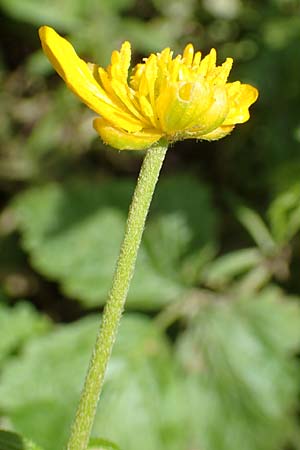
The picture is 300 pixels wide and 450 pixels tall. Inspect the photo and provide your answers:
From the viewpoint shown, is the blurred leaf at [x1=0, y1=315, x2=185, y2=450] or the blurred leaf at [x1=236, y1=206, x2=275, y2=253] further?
the blurred leaf at [x1=236, y1=206, x2=275, y2=253]

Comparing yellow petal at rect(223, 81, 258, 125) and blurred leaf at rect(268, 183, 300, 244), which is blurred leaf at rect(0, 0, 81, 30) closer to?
blurred leaf at rect(268, 183, 300, 244)

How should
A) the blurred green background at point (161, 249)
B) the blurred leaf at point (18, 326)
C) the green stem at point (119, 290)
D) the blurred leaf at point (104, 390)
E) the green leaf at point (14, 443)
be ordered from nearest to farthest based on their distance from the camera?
the green stem at point (119, 290) → the green leaf at point (14, 443) → the blurred leaf at point (104, 390) → the blurred green background at point (161, 249) → the blurred leaf at point (18, 326)

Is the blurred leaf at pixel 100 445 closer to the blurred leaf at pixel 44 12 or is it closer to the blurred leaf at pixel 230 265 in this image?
the blurred leaf at pixel 230 265

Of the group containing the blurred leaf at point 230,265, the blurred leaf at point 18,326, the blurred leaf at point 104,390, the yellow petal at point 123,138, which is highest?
the blurred leaf at point 230,265

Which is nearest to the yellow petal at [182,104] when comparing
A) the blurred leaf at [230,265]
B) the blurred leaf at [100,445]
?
the blurred leaf at [100,445]

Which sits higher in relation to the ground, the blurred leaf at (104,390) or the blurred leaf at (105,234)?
the blurred leaf at (105,234)

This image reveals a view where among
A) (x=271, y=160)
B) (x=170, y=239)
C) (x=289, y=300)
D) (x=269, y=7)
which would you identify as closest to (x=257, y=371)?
(x=289, y=300)

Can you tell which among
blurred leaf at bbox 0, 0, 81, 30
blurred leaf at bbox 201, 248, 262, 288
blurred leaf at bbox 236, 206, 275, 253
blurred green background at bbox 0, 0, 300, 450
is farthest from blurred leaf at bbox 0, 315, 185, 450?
blurred leaf at bbox 0, 0, 81, 30

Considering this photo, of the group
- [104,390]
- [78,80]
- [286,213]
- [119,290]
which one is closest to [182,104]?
[78,80]

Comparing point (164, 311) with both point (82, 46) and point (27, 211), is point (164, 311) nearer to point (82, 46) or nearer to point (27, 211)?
point (27, 211)
